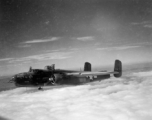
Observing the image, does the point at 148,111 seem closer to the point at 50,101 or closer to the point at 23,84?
the point at 50,101

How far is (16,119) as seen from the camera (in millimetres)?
15953

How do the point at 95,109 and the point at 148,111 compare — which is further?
the point at 95,109

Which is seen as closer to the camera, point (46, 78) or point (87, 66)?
point (46, 78)

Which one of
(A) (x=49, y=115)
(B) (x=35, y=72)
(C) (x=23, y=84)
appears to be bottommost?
(A) (x=49, y=115)

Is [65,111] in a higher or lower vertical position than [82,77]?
lower

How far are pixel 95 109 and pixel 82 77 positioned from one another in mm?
13086

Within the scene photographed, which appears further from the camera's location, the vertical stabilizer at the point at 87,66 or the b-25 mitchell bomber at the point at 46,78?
the vertical stabilizer at the point at 87,66

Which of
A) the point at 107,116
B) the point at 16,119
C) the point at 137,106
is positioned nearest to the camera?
the point at 16,119

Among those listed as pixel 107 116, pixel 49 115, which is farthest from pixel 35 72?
pixel 107 116

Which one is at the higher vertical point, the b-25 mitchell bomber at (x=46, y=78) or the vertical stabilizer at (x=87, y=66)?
the vertical stabilizer at (x=87, y=66)

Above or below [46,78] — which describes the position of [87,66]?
above

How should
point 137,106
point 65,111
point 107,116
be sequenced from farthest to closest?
1. point 137,106
2. point 65,111
3. point 107,116

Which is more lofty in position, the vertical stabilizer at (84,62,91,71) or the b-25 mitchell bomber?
the vertical stabilizer at (84,62,91,71)

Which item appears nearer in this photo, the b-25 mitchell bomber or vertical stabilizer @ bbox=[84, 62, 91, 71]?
the b-25 mitchell bomber
